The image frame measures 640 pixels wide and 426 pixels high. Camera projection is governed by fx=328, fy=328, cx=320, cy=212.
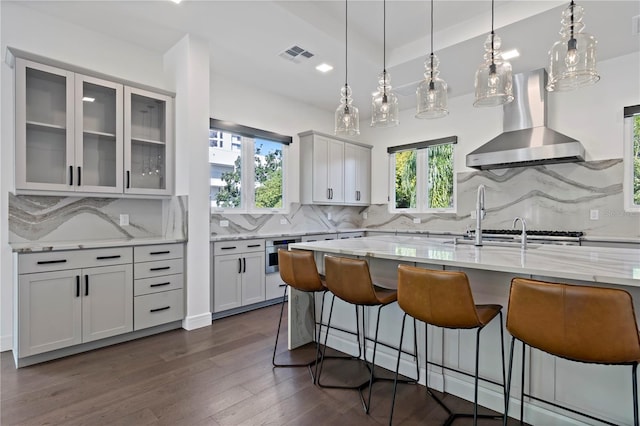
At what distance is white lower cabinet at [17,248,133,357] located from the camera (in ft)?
8.30

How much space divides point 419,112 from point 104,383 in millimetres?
2942

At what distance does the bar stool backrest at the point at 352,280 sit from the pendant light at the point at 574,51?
1592 mm

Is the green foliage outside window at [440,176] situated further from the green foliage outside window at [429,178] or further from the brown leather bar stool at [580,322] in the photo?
the brown leather bar stool at [580,322]

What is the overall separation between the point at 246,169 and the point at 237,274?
5.13 ft

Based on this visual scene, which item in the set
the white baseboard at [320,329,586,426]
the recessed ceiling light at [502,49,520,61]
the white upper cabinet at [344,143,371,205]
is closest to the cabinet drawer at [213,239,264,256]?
the white baseboard at [320,329,586,426]

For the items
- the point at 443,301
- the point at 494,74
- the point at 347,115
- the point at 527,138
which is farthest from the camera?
the point at 527,138

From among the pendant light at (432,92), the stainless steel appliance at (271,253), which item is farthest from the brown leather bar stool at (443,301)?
the stainless steel appliance at (271,253)

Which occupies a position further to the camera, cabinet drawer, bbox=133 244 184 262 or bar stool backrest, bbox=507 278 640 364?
cabinet drawer, bbox=133 244 184 262

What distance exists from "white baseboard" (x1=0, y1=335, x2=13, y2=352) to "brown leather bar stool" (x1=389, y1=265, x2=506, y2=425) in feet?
10.6

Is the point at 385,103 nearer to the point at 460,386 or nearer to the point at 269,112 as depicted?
the point at 460,386

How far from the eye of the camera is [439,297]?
1.67m

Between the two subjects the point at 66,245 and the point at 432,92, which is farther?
the point at 66,245

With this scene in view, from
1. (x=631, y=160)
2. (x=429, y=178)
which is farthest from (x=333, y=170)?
(x=631, y=160)

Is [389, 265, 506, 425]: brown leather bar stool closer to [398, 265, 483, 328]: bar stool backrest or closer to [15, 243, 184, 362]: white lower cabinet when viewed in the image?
[398, 265, 483, 328]: bar stool backrest
